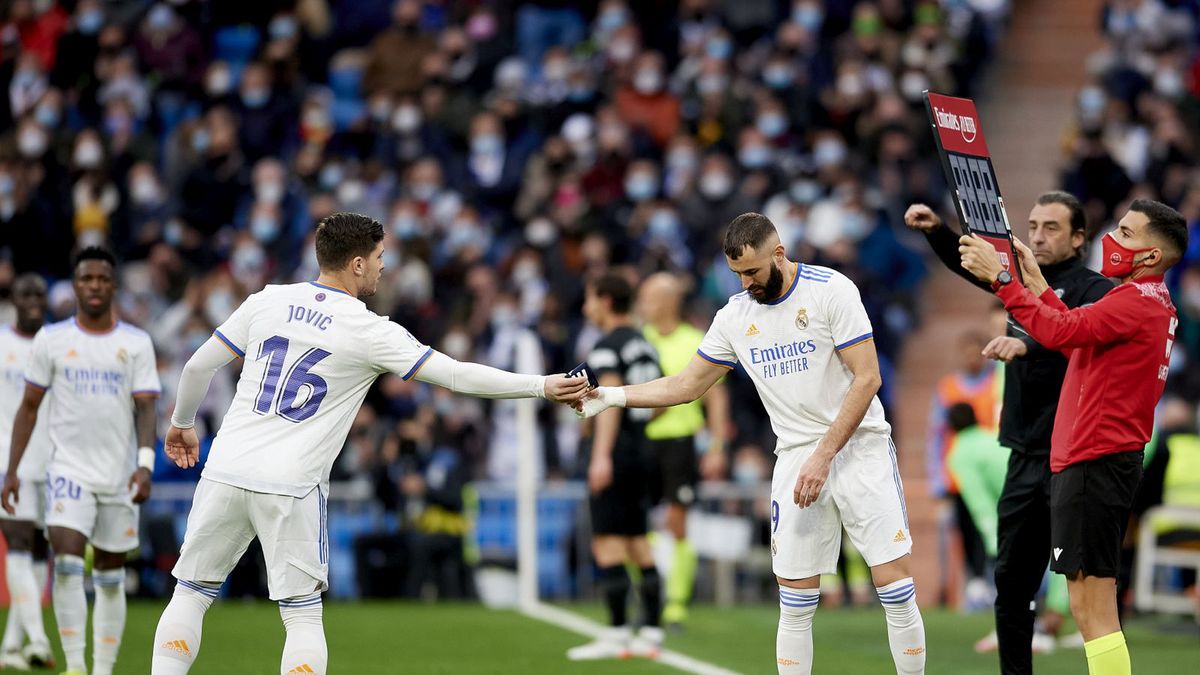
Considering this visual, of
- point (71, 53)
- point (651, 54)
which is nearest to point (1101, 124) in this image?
point (651, 54)

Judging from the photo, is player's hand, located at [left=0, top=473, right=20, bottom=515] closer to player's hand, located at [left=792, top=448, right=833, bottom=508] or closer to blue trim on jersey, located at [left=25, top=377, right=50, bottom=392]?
blue trim on jersey, located at [left=25, top=377, right=50, bottom=392]

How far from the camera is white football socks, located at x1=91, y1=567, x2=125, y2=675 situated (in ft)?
31.8

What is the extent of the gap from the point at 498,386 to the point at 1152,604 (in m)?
9.00

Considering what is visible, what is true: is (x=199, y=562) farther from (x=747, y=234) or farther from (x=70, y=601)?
(x=747, y=234)

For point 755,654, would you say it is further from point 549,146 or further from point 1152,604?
point 549,146

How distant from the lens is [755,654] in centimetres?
1240

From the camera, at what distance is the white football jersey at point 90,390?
9.98 meters

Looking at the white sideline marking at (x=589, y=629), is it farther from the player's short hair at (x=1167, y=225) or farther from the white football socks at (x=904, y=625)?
the player's short hair at (x=1167, y=225)

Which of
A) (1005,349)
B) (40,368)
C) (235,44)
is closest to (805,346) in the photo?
(1005,349)

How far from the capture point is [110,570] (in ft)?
32.6

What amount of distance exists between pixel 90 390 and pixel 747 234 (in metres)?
4.33

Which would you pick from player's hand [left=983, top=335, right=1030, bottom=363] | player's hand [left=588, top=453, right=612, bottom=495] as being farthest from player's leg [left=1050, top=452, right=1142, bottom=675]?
player's hand [left=588, top=453, right=612, bottom=495]

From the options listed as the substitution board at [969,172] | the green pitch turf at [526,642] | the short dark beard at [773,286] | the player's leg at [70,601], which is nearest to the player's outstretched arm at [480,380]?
the short dark beard at [773,286]

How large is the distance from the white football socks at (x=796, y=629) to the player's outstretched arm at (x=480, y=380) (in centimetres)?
160
